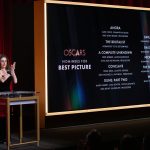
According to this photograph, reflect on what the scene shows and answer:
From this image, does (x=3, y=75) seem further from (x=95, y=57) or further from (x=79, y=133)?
(x=95, y=57)

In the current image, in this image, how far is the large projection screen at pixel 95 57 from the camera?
5.80 m

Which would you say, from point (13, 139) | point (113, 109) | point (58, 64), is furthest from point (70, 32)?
point (13, 139)

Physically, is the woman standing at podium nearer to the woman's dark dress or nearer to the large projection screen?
the woman's dark dress

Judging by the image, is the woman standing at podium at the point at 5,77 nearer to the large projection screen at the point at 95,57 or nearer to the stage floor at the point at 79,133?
the stage floor at the point at 79,133

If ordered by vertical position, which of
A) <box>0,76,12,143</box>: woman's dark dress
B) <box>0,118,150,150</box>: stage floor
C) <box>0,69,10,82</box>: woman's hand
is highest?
<box>0,69,10,82</box>: woman's hand

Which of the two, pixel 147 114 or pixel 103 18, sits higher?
pixel 103 18

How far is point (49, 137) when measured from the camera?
17.3ft

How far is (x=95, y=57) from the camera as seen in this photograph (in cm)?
622

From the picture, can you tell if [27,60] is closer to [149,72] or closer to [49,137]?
[49,137]

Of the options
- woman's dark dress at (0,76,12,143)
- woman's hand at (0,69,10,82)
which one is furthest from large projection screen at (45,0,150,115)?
woman's hand at (0,69,10,82)

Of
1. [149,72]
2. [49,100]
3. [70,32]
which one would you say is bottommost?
[49,100]

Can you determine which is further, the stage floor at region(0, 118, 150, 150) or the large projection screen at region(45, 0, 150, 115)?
the large projection screen at region(45, 0, 150, 115)

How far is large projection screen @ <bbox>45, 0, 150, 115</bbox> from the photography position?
228 inches

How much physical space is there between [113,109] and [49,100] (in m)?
1.22
